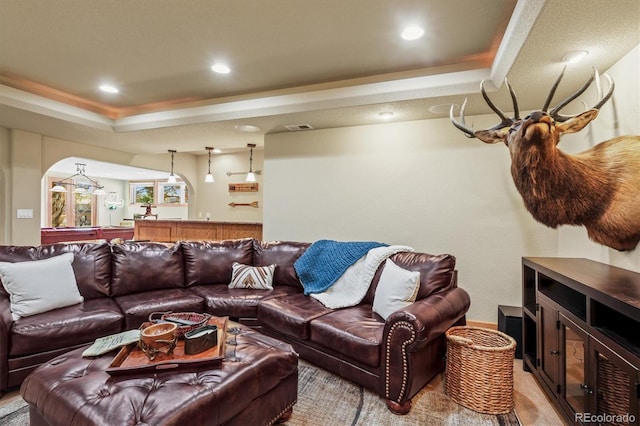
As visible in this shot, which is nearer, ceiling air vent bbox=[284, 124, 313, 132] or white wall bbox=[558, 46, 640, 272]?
white wall bbox=[558, 46, 640, 272]

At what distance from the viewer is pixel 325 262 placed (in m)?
3.35

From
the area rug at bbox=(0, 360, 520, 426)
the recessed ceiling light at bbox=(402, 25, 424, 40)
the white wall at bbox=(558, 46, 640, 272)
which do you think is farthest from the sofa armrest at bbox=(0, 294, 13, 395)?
the white wall at bbox=(558, 46, 640, 272)

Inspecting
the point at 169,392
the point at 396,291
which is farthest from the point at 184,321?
the point at 396,291

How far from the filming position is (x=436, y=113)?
11.7 feet

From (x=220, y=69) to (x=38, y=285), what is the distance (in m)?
2.41

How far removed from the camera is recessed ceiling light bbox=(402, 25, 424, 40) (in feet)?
8.05

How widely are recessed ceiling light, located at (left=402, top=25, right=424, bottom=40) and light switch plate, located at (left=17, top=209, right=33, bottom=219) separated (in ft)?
17.7

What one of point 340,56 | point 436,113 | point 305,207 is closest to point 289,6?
point 340,56

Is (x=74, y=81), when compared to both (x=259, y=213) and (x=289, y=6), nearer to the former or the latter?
(x=289, y=6)

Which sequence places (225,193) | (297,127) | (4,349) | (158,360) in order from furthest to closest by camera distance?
(225,193) < (297,127) < (4,349) < (158,360)

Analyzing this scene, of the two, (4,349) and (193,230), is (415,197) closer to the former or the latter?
(4,349)

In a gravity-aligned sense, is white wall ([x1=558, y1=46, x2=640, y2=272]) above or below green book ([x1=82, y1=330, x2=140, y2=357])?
above

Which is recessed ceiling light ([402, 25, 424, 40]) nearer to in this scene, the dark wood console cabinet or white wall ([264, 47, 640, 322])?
→ white wall ([264, 47, 640, 322])

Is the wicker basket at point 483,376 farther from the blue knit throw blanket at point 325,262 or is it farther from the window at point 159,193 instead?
the window at point 159,193
